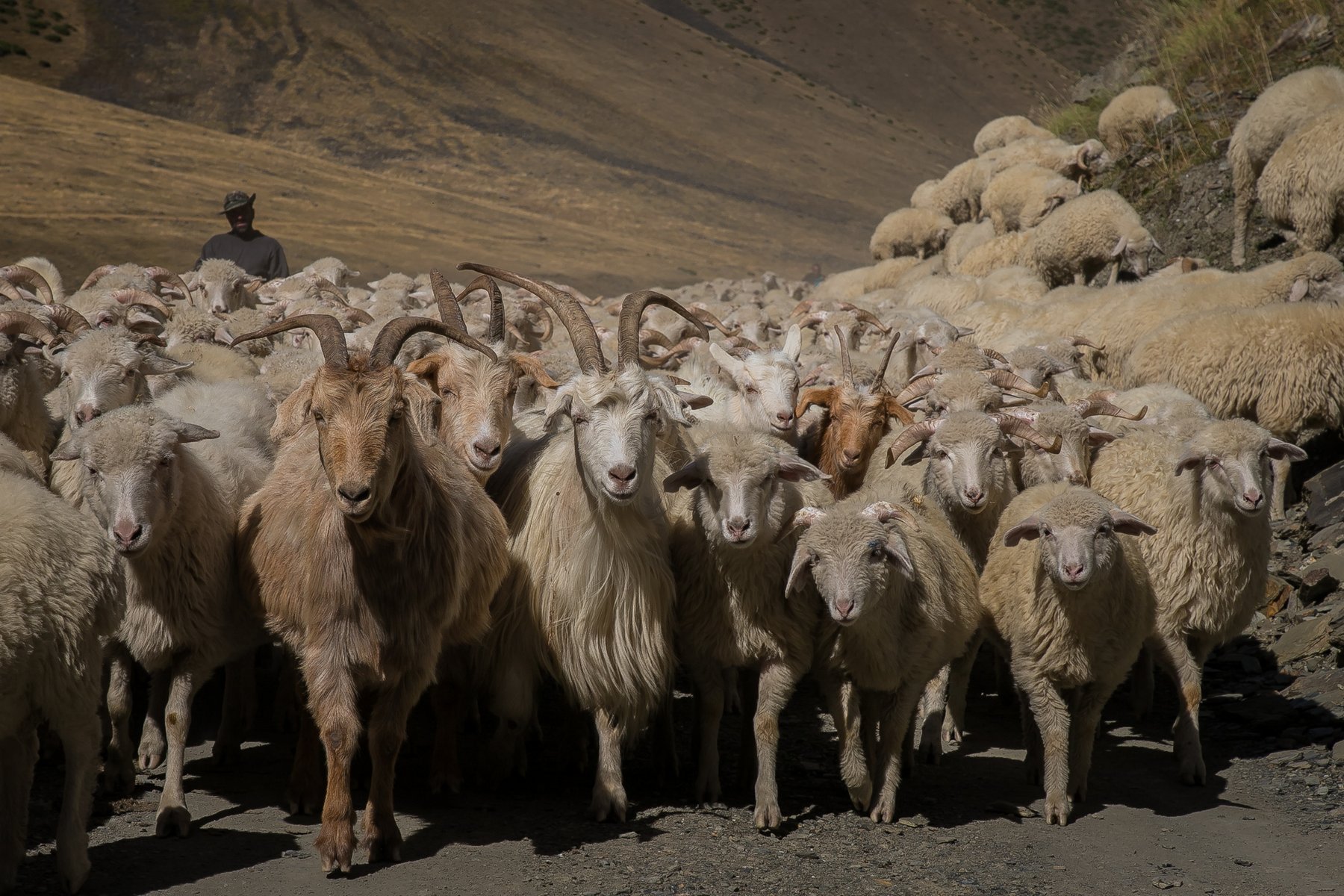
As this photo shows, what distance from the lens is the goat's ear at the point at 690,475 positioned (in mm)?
5969

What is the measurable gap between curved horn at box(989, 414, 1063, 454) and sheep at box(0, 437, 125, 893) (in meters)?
4.52

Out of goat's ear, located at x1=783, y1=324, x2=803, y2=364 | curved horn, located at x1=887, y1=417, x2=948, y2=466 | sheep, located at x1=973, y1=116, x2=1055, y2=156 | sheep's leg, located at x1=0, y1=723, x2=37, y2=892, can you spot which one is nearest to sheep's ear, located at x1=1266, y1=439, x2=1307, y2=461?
curved horn, located at x1=887, y1=417, x2=948, y2=466

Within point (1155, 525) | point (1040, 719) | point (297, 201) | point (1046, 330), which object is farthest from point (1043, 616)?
point (297, 201)

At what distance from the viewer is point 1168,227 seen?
50.4 feet

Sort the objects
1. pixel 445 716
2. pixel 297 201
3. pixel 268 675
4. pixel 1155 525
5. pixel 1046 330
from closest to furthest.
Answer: pixel 445 716 → pixel 1155 525 → pixel 268 675 → pixel 1046 330 → pixel 297 201

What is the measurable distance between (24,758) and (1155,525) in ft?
17.2

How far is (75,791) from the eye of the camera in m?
4.74

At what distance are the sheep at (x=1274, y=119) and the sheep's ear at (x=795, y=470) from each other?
7.82 meters

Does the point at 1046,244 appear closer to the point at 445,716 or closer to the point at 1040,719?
the point at 1040,719

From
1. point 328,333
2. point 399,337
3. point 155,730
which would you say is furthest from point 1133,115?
point 155,730

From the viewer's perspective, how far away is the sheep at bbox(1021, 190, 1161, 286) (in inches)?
545

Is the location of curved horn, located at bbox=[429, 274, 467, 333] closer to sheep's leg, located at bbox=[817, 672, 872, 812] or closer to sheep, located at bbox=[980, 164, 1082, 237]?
sheep's leg, located at bbox=[817, 672, 872, 812]

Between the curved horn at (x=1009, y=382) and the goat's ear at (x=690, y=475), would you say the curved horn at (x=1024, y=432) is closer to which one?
the curved horn at (x=1009, y=382)

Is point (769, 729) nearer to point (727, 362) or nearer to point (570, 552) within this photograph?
point (570, 552)
